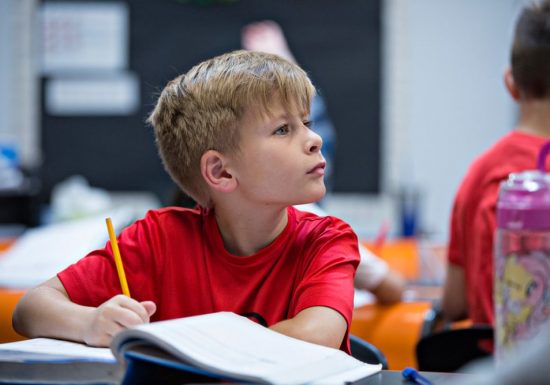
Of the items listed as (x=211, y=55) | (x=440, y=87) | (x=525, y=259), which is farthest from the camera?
(x=211, y=55)

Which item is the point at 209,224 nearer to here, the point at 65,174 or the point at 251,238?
Result: the point at 251,238

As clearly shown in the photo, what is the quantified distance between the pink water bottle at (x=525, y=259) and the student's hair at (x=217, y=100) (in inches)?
19.8

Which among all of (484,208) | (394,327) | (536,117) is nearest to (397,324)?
(394,327)

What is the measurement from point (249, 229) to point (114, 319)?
331 mm

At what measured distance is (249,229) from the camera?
126 cm

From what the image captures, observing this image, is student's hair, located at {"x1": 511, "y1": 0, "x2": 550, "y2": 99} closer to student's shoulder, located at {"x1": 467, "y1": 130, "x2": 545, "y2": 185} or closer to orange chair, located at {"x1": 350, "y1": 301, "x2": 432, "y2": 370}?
student's shoulder, located at {"x1": 467, "y1": 130, "x2": 545, "y2": 185}

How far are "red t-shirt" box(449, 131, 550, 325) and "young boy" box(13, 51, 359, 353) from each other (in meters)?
0.58

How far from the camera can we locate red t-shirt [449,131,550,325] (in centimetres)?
169

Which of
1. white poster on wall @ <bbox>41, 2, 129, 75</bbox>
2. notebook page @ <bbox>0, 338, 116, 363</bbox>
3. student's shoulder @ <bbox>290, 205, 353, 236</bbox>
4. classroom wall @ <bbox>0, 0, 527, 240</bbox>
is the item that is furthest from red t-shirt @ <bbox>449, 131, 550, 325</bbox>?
white poster on wall @ <bbox>41, 2, 129, 75</bbox>

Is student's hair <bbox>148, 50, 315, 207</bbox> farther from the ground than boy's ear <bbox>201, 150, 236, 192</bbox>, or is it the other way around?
student's hair <bbox>148, 50, 315, 207</bbox>

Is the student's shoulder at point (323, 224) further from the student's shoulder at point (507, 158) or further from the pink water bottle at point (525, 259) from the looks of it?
the student's shoulder at point (507, 158)

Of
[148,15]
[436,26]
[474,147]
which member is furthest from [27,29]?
[474,147]

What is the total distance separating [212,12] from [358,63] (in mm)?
938

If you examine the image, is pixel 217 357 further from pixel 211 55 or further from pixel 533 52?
pixel 211 55
